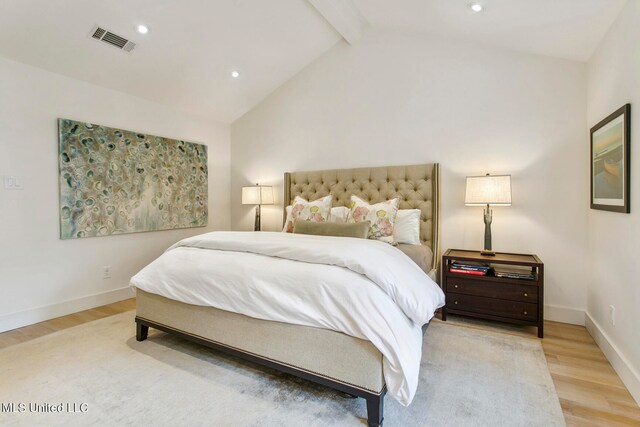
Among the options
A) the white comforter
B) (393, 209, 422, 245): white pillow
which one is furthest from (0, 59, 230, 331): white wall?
(393, 209, 422, 245): white pillow

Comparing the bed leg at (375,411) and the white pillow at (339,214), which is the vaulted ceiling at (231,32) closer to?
the white pillow at (339,214)

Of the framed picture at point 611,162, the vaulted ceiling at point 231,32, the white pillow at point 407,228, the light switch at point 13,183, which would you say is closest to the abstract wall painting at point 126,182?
the light switch at point 13,183

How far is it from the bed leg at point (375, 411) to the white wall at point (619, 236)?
145cm

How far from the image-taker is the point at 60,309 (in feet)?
10.2

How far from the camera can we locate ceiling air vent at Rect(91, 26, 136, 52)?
271 centimetres

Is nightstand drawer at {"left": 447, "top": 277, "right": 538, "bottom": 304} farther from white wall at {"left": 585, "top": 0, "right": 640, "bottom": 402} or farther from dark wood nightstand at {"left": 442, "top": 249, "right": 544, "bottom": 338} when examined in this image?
white wall at {"left": 585, "top": 0, "right": 640, "bottom": 402}

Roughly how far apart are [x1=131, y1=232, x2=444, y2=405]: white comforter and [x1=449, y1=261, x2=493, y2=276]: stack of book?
2.24 feet

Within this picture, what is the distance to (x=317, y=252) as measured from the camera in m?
1.95

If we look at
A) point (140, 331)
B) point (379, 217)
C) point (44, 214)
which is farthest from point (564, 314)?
point (44, 214)

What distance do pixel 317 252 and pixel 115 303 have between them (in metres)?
2.80

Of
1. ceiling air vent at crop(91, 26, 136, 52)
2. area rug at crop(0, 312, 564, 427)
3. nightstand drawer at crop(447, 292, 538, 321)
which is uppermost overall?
ceiling air vent at crop(91, 26, 136, 52)

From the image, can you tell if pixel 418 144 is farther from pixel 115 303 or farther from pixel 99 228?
pixel 115 303

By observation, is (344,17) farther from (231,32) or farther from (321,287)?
(321,287)

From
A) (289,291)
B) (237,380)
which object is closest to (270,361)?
(237,380)
